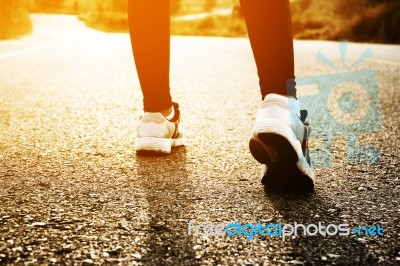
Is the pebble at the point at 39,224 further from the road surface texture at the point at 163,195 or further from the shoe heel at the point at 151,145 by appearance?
the shoe heel at the point at 151,145

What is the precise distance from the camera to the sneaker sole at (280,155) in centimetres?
148

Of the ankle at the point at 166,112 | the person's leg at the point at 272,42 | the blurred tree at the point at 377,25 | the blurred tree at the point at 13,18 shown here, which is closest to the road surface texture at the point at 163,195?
the ankle at the point at 166,112

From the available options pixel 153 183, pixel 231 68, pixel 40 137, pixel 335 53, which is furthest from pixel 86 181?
pixel 335 53

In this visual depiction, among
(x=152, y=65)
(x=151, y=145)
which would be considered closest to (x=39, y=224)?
(x=151, y=145)

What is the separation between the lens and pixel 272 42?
1.68 meters

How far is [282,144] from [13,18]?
8.45 metres

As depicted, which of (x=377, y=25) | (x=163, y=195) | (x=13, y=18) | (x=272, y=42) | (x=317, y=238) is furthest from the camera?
(x=377, y=25)

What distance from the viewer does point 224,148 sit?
2.22 meters

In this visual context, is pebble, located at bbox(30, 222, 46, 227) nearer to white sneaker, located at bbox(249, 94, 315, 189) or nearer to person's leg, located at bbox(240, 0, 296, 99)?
white sneaker, located at bbox(249, 94, 315, 189)

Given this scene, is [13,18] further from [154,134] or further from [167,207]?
[167,207]

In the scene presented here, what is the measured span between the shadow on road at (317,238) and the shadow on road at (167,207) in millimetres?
229

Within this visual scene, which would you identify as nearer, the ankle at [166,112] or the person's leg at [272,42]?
the person's leg at [272,42]

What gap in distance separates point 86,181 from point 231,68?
4639mm

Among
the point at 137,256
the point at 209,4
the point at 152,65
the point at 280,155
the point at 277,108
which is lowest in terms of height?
the point at 137,256
